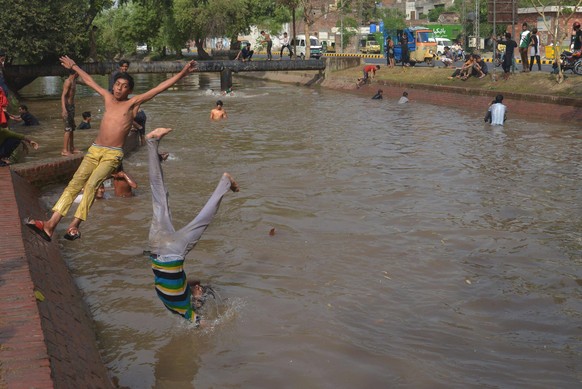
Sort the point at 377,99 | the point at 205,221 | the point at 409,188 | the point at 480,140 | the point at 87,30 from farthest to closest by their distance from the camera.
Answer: the point at 87,30 → the point at 377,99 → the point at 480,140 → the point at 409,188 → the point at 205,221

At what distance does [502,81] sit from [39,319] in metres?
21.5

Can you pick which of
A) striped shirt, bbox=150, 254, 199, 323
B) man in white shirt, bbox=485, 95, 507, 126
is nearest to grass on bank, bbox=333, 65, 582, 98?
man in white shirt, bbox=485, 95, 507, 126

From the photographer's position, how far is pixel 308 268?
7.98m

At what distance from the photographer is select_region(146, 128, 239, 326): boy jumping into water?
540 centimetres

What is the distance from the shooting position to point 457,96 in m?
24.9

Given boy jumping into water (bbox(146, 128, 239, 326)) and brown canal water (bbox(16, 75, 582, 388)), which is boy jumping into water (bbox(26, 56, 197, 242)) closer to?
brown canal water (bbox(16, 75, 582, 388))

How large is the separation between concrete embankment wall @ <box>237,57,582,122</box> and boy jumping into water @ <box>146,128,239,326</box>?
1642cm

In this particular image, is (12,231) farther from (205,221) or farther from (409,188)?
(409,188)

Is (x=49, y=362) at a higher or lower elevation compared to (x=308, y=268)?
higher

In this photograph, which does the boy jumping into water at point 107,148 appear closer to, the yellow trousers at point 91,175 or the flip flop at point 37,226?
the yellow trousers at point 91,175

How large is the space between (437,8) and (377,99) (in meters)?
61.8

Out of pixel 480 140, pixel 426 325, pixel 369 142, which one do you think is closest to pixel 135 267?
pixel 426 325

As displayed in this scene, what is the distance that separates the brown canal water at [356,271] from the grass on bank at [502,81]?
5.62 metres

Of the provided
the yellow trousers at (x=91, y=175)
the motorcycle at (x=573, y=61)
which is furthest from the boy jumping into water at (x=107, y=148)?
the motorcycle at (x=573, y=61)
